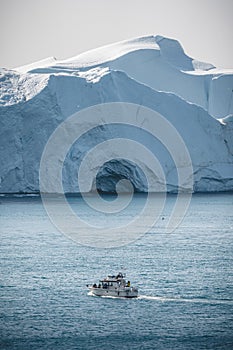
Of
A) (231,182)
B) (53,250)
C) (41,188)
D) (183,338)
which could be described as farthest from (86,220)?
(183,338)

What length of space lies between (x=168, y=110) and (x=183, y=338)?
32.4 m

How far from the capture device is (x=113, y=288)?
24.2 m

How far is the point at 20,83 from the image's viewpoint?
48812 mm

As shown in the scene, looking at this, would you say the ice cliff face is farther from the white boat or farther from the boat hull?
the boat hull

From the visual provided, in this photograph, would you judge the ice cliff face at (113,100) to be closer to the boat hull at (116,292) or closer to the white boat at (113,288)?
the white boat at (113,288)

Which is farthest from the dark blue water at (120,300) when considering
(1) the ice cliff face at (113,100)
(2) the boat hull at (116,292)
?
(1) the ice cliff face at (113,100)

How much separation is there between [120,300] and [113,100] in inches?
1071

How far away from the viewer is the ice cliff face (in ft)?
153

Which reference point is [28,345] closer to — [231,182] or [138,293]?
[138,293]

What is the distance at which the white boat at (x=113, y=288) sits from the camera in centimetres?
2393

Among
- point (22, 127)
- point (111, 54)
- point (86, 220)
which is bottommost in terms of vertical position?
point (86, 220)

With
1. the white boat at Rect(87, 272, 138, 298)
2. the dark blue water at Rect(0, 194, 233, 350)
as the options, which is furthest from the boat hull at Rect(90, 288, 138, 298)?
the dark blue water at Rect(0, 194, 233, 350)

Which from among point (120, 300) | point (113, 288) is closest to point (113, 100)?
point (113, 288)

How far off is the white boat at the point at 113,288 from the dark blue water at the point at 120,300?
0.31 m
